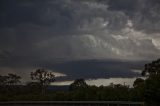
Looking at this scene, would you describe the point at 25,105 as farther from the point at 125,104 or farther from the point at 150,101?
the point at 150,101

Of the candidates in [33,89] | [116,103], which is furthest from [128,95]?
[33,89]

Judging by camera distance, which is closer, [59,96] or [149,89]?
[149,89]

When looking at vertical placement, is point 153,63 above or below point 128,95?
above

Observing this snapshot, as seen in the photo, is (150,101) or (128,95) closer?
(150,101)

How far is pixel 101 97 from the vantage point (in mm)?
53312

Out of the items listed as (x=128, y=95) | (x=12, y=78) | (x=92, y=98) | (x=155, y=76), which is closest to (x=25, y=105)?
(x=92, y=98)

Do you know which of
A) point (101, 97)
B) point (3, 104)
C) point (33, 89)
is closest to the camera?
point (101, 97)

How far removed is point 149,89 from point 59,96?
26472 millimetres

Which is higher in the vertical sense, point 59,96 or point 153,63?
point 153,63

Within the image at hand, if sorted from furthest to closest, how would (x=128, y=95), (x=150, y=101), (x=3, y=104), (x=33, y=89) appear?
1. (x=33, y=89)
2. (x=3, y=104)
3. (x=128, y=95)
4. (x=150, y=101)

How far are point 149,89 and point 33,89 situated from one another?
3018 inches

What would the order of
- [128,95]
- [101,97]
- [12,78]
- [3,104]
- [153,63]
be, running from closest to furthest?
[128,95]
[101,97]
[3,104]
[153,63]
[12,78]

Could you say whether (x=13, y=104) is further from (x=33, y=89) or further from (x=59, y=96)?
(x=33, y=89)

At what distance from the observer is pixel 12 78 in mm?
124375
